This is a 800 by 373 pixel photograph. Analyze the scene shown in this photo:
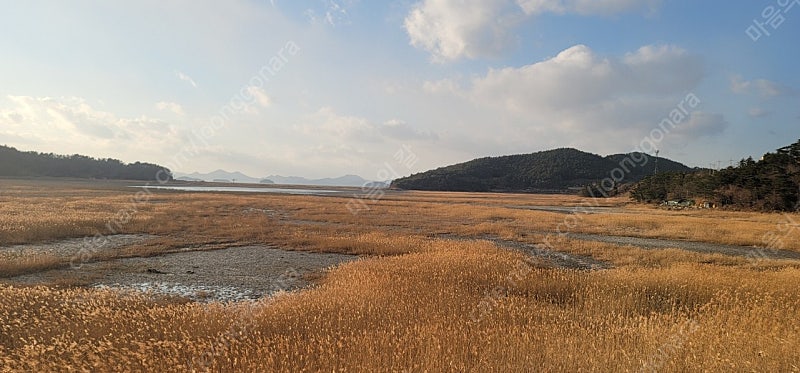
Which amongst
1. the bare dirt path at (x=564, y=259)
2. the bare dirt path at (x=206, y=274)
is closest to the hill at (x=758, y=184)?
the bare dirt path at (x=564, y=259)

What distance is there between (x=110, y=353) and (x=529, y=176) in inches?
7876

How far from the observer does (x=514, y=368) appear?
4973 mm

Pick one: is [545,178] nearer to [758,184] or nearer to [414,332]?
[758,184]

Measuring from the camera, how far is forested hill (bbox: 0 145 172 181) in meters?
129

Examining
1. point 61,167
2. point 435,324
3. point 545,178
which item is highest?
point 545,178

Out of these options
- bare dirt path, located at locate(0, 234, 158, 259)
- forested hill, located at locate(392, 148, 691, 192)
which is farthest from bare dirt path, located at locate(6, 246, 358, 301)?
forested hill, located at locate(392, 148, 691, 192)

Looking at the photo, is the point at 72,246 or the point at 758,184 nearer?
the point at 72,246

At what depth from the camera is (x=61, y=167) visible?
146 metres

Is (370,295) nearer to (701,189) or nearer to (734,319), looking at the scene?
(734,319)

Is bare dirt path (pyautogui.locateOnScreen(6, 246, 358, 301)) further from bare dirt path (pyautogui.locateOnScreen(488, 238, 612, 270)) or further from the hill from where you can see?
the hill

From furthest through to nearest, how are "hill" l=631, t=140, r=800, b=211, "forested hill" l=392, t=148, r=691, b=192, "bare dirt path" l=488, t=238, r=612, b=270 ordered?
"forested hill" l=392, t=148, r=691, b=192
"hill" l=631, t=140, r=800, b=211
"bare dirt path" l=488, t=238, r=612, b=270

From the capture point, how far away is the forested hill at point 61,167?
129 m

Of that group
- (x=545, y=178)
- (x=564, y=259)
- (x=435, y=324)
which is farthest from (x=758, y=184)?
(x=545, y=178)

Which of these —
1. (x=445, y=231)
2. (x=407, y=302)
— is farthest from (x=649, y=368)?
(x=445, y=231)
